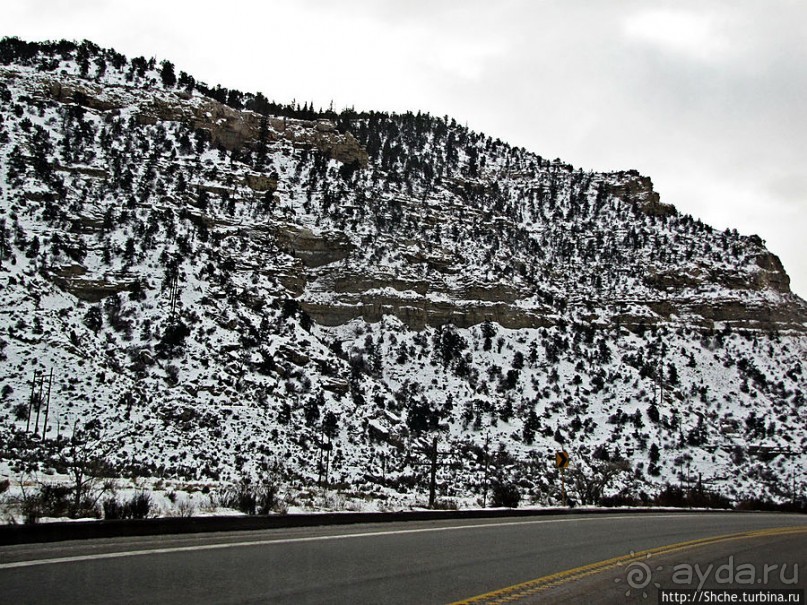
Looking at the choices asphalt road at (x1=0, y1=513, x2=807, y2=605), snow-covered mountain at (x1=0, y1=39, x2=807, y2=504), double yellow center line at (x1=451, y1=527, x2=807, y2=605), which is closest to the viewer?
asphalt road at (x1=0, y1=513, x2=807, y2=605)

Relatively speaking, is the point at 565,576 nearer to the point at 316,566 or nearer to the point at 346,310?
the point at 316,566

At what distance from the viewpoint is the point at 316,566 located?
7266mm

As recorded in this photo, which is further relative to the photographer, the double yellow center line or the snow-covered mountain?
the snow-covered mountain

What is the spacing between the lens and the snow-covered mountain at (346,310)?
43.3 m

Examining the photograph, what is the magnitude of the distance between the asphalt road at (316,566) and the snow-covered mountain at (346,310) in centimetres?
1838

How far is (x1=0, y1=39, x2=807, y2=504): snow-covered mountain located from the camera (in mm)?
43344

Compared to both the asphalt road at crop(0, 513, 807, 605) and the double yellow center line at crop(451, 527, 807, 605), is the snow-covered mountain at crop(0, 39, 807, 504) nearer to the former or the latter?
the double yellow center line at crop(451, 527, 807, 605)

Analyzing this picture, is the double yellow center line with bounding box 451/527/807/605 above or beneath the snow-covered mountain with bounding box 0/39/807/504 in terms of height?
beneath

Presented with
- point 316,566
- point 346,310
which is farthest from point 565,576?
point 346,310

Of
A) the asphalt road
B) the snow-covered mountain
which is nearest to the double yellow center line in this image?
the asphalt road

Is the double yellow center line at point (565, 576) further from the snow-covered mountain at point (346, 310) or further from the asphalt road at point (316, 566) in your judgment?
the snow-covered mountain at point (346, 310)

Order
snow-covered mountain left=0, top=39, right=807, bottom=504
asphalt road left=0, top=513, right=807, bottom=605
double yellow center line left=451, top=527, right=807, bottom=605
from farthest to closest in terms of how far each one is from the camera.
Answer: snow-covered mountain left=0, top=39, right=807, bottom=504 → double yellow center line left=451, top=527, right=807, bottom=605 → asphalt road left=0, top=513, right=807, bottom=605

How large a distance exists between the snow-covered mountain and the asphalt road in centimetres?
1838

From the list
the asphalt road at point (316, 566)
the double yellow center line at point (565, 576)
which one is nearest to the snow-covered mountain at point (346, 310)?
the double yellow center line at point (565, 576)
